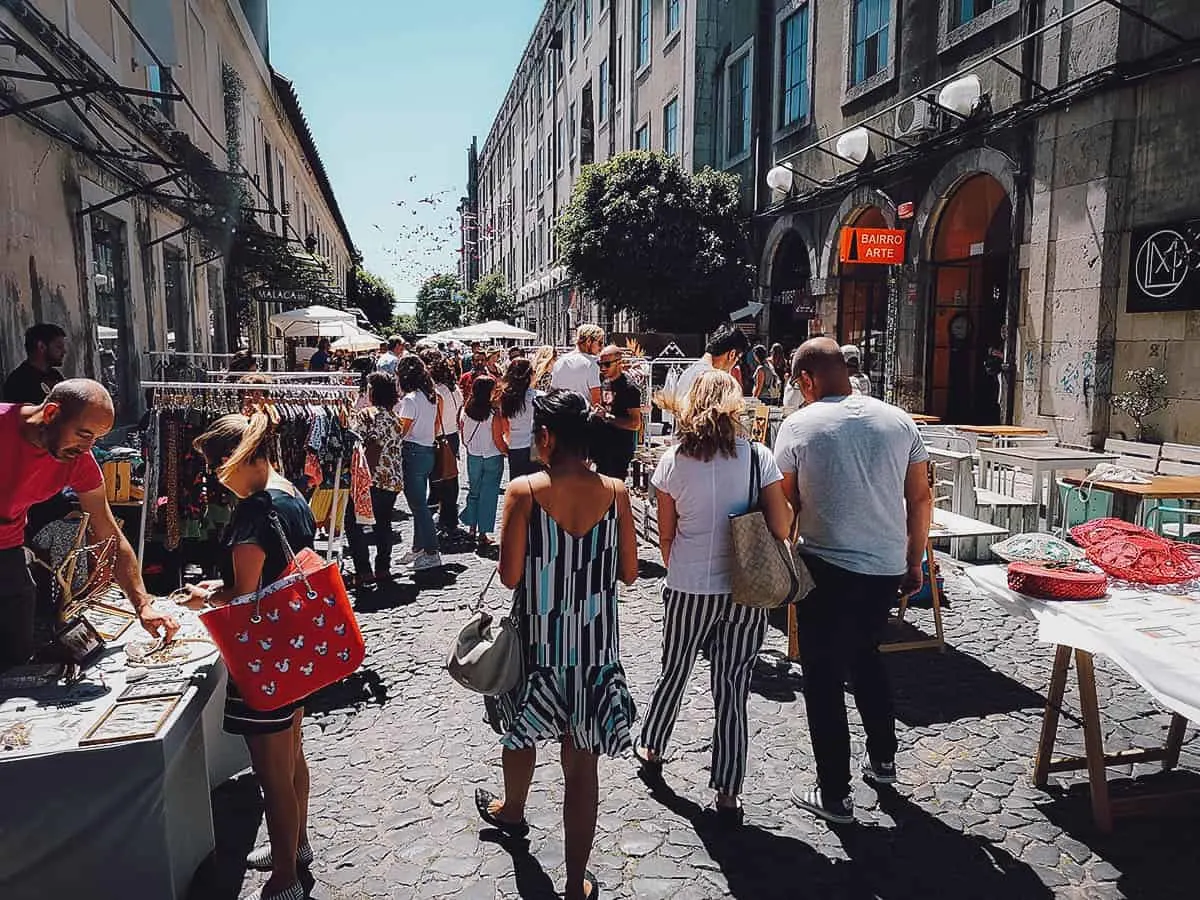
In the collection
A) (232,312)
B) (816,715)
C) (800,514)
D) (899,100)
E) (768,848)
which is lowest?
(768,848)

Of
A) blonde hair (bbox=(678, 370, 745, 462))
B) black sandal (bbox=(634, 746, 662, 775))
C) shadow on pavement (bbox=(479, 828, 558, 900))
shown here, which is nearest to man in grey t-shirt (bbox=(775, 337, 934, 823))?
blonde hair (bbox=(678, 370, 745, 462))

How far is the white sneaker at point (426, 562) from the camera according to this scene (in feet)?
24.4

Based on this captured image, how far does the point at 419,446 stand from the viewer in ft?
24.2

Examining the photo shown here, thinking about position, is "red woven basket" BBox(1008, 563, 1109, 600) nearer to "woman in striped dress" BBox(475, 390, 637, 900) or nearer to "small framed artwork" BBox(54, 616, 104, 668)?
"woman in striped dress" BBox(475, 390, 637, 900)

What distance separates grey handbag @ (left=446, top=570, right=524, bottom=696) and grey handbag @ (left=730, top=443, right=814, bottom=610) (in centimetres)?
93

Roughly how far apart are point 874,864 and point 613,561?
1.60 m

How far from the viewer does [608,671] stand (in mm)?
2938

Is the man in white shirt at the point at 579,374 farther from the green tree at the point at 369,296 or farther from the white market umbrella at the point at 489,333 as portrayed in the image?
the green tree at the point at 369,296

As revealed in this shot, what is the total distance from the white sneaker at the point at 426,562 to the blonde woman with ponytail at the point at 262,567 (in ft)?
14.6

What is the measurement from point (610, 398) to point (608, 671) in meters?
4.29

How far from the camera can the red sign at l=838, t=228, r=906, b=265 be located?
1384 centimetres

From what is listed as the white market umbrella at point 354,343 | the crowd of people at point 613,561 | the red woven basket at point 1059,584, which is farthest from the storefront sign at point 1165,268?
the white market umbrella at point 354,343

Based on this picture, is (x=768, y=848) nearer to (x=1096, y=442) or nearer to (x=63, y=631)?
(x=63, y=631)

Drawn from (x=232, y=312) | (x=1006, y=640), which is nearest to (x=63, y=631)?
(x=1006, y=640)
